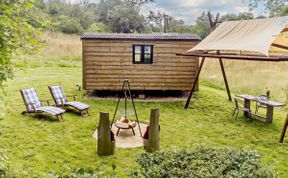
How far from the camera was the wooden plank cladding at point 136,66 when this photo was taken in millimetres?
11898

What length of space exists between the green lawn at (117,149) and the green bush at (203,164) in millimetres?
1003

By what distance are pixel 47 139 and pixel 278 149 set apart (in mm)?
5773

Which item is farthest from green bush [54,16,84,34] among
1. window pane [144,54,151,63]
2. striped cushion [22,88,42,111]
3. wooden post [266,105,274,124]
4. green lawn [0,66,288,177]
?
wooden post [266,105,274,124]

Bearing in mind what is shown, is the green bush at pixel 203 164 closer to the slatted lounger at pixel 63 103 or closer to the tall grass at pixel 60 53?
Result: the slatted lounger at pixel 63 103

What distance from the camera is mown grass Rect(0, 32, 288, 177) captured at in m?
6.03

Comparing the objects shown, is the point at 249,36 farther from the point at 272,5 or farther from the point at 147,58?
the point at 147,58

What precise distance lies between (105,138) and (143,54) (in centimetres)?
631

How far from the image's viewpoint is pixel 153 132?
6.54 meters

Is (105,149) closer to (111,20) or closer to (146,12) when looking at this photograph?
(111,20)

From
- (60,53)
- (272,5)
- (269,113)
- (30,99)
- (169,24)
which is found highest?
(169,24)

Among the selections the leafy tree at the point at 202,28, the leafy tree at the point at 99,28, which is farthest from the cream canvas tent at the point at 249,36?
the leafy tree at the point at 202,28

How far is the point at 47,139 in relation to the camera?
7223 millimetres

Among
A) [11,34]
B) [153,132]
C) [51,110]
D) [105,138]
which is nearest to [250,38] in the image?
[153,132]

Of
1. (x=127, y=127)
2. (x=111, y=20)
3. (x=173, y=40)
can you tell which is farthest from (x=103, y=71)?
(x=111, y=20)
